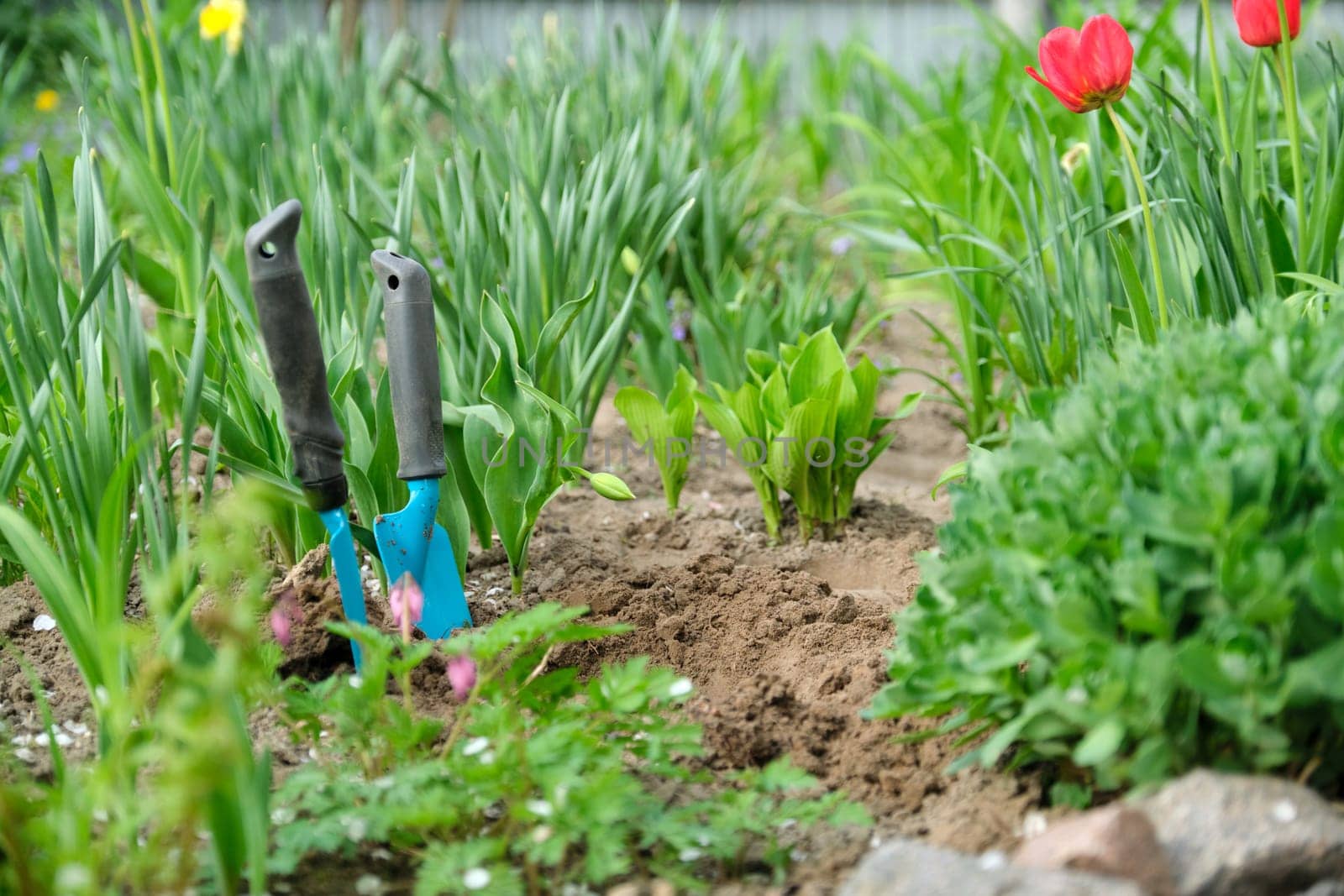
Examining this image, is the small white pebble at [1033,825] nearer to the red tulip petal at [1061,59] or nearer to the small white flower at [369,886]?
the small white flower at [369,886]

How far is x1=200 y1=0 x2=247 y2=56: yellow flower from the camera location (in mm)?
2969

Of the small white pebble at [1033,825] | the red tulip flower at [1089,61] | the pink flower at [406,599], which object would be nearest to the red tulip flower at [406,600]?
the pink flower at [406,599]

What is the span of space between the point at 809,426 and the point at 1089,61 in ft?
2.14

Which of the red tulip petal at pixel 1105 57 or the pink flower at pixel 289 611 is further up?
the red tulip petal at pixel 1105 57

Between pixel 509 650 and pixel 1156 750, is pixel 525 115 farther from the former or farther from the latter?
pixel 1156 750

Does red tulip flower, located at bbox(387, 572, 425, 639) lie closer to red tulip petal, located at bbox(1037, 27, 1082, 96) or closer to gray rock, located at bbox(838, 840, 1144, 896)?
gray rock, located at bbox(838, 840, 1144, 896)

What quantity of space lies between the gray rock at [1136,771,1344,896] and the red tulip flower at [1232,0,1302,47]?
1.10 meters

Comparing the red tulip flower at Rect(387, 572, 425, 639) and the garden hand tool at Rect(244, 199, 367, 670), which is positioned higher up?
the garden hand tool at Rect(244, 199, 367, 670)

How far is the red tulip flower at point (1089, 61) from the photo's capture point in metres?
1.50

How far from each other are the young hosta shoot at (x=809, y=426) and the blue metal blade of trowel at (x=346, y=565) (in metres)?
0.75

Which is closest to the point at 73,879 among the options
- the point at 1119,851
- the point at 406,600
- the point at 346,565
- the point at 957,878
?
the point at 406,600

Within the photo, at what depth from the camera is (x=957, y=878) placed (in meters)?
0.97

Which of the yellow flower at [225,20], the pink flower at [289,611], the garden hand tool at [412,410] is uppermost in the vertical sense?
the yellow flower at [225,20]

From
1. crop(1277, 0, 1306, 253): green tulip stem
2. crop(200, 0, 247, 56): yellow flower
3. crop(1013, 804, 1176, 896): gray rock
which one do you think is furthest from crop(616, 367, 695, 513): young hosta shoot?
crop(200, 0, 247, 56): yellow flower
